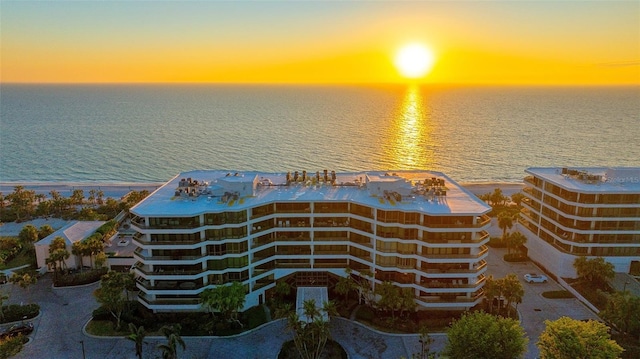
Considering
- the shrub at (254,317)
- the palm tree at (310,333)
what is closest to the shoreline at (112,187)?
the shrub at (254,317)

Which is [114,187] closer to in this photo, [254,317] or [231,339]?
[254,317]

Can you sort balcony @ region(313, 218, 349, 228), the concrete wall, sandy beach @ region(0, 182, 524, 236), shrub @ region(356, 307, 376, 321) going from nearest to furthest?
1. shrub @ region(356, 307, 376, 321)
2. balcony @ region(313, 218, 349, 228)
3. the concrete wall
4. sandy beach @ region(0, 182, 524, 236)

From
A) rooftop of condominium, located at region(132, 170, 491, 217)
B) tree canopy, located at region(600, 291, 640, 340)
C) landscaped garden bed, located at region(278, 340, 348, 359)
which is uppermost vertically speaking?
rooftop of condominium, located at region(132, 170, 491, 217)

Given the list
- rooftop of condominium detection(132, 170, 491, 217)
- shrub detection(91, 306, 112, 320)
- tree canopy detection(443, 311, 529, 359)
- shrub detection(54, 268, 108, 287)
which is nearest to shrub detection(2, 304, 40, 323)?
shrub detection(54, 268, 108, 287)

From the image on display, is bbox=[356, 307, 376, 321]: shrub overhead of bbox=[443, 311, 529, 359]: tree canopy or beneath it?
beneath

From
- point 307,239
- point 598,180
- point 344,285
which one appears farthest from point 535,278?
point 307,239

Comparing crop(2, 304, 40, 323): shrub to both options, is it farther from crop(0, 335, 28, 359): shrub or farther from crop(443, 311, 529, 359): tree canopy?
crop(443, 311, 529, 359): tree canopy

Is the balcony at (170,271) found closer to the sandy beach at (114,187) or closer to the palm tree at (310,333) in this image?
the palm tree at (310,333)
